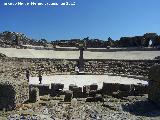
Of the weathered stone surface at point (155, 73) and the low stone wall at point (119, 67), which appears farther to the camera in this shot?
the low stone wall at point (119, 67)

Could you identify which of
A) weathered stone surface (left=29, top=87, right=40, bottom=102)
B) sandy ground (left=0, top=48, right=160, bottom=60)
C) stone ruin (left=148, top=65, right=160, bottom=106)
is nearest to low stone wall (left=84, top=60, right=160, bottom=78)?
sandy ground (left=0, top=48, right=160, bottom=60)

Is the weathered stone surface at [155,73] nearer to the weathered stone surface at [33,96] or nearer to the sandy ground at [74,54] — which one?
the weathered stone surface at [33,96]

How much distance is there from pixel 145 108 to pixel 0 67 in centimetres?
2404

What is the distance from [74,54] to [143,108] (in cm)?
3714

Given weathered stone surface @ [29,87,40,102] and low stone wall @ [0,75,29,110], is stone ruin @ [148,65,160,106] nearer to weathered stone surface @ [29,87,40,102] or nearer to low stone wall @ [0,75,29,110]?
weathered stone surface @ [29,87,40,102]

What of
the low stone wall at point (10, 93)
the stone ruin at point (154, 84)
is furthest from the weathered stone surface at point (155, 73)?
the low stone wall at point (10, 93)

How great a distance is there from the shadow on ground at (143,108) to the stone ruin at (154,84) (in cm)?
18

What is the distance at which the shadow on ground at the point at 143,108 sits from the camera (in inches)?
354

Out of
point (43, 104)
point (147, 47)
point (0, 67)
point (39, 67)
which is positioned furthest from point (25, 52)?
point (43, 104)

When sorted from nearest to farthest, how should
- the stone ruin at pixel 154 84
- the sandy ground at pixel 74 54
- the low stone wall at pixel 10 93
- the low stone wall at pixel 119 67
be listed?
the low stone wall at pixel 10 93, the stone ruin at pixel 154 84, the low stone wall at pixel 119 67, the sandy ground at pixel 74 54

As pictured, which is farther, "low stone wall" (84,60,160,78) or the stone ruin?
"low stone wall" (84,60,160,78)

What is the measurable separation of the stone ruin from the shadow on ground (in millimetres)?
183

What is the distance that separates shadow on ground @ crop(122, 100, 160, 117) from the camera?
29.5 feet

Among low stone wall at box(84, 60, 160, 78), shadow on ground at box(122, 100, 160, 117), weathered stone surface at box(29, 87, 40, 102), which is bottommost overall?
low stone wall at box(84, 60, 160, 78)
